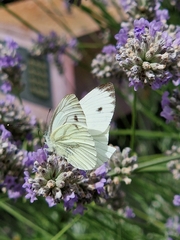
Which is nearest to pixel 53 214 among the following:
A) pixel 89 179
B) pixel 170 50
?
pixel 89 179

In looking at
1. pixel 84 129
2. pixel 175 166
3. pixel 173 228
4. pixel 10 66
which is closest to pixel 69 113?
pixel 84 129

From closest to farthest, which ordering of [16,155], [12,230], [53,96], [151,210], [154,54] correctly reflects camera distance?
1. [154,54]
2. [16,155]
3. [151,210]
4. [12,230]
5. [53,96]

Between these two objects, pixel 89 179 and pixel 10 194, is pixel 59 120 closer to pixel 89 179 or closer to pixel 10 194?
pixel 89 179

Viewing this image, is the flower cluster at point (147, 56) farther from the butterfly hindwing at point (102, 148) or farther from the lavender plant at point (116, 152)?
the butterfly hindwing at point (102, 148)

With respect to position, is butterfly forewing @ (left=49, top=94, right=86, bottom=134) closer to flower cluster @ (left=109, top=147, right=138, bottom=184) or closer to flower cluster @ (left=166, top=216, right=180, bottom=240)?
flower cluster @ (left=109, top=147, right=138, bottom=184)

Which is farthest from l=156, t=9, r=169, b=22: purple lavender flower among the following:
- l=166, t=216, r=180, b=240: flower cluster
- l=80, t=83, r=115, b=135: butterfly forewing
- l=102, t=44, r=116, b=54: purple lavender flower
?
l=166, t=216, r=180, b=240: flower cluster

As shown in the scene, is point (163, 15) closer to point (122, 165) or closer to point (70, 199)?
point (122, 165)
